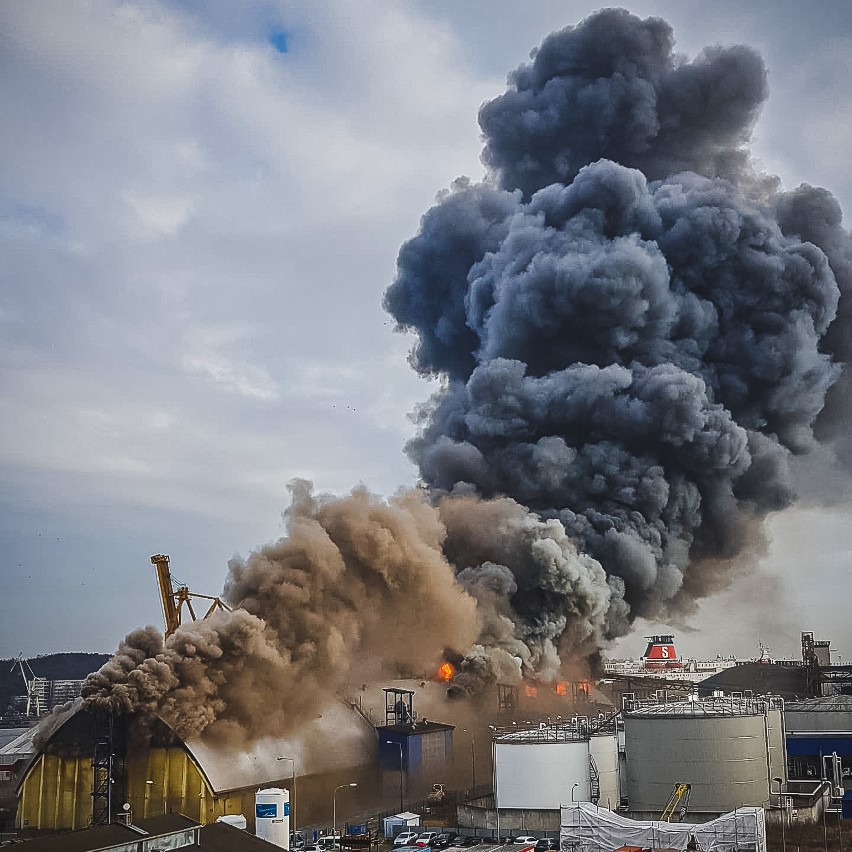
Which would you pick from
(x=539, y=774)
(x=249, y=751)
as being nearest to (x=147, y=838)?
(x=249, y=751)

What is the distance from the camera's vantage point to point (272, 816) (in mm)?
43875

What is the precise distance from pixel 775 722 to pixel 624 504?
16.5m

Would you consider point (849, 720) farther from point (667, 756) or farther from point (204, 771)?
point (204, 771)

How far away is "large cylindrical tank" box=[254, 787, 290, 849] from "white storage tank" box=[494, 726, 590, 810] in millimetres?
10491

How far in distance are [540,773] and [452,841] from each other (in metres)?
5.04

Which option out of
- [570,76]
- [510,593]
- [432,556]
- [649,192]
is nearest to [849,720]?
[510,593]

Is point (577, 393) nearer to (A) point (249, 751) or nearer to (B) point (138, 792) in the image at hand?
(A) point (249, 751)

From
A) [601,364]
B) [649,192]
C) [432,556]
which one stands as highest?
[649,192]

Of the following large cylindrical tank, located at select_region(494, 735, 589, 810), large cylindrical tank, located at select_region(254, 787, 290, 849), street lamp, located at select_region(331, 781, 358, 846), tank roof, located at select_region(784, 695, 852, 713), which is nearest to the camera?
large cylindrical tank, located at select_region(254, 787, 290, 849)

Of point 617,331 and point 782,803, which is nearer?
point 782,803

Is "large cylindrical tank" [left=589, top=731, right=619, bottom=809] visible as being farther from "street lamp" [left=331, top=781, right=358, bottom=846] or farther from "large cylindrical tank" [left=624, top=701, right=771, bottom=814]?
"street lamp" [left=331, top=781, right=358, bottom=846]

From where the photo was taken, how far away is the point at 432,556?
6022cm

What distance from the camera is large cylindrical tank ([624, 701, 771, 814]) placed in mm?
48594

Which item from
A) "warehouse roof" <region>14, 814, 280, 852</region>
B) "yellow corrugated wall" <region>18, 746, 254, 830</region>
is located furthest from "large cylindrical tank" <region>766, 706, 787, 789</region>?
"warehouse roof" <region>14, 814, 280, 852</region>
